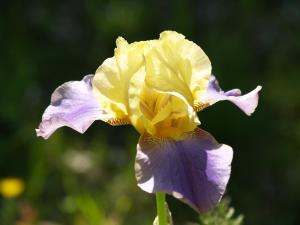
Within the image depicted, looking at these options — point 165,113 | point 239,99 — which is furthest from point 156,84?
point 239,99

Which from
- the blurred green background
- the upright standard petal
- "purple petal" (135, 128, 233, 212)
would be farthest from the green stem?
the blurred green background

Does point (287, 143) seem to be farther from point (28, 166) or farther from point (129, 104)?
point (129, 104)

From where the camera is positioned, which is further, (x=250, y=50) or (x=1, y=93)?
(x=250, y=50)

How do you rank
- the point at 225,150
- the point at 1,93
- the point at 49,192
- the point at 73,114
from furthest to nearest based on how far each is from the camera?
the point at 1,93
the point at 49,192
the point at 73,114
the point at 225,150

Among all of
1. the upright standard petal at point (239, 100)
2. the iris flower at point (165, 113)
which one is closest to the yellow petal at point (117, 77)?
the iris flower at point (165, 113)

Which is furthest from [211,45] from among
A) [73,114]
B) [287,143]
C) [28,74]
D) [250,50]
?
[73,114]

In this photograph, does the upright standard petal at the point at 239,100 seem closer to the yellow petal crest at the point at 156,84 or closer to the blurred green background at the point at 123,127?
the yellow petal crest at the point at 156,84

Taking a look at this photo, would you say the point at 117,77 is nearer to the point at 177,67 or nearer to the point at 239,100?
the point at 177,67
